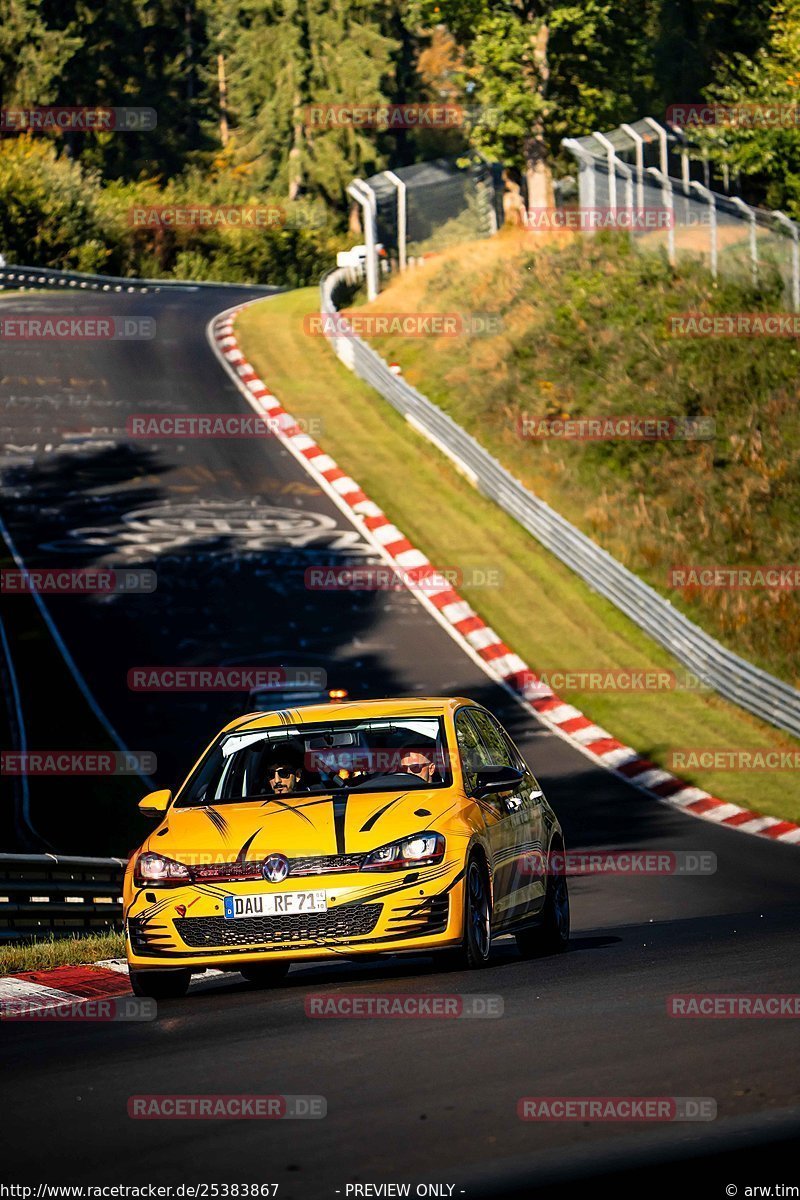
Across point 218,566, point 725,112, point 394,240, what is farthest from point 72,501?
point 725,112

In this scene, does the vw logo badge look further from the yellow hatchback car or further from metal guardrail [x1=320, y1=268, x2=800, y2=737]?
metal guardrail [x1=320, y1=268, x2=800, y2=737]

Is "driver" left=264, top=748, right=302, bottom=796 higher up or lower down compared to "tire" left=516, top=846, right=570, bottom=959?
higher up

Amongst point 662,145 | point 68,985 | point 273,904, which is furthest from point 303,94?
point 273,904

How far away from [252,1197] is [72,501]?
2706 centimetres

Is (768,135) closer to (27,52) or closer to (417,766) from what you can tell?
(417,766)

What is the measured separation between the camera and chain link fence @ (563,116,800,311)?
33000mm

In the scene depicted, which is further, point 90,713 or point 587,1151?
point 90,713

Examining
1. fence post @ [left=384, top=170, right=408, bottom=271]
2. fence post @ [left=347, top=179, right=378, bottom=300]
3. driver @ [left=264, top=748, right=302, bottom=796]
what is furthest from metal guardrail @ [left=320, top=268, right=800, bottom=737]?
driver @ [left=264, top=748, right=302, bottom=796]

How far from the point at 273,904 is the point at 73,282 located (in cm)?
4648

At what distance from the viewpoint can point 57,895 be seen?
1338 cm

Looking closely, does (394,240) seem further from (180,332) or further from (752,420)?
(752,420)

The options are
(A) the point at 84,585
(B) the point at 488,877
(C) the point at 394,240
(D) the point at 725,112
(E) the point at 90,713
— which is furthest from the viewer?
(C) the point at 394,240

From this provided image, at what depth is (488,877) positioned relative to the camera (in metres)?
9.72

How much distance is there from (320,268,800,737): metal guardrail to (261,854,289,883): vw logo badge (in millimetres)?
14711
